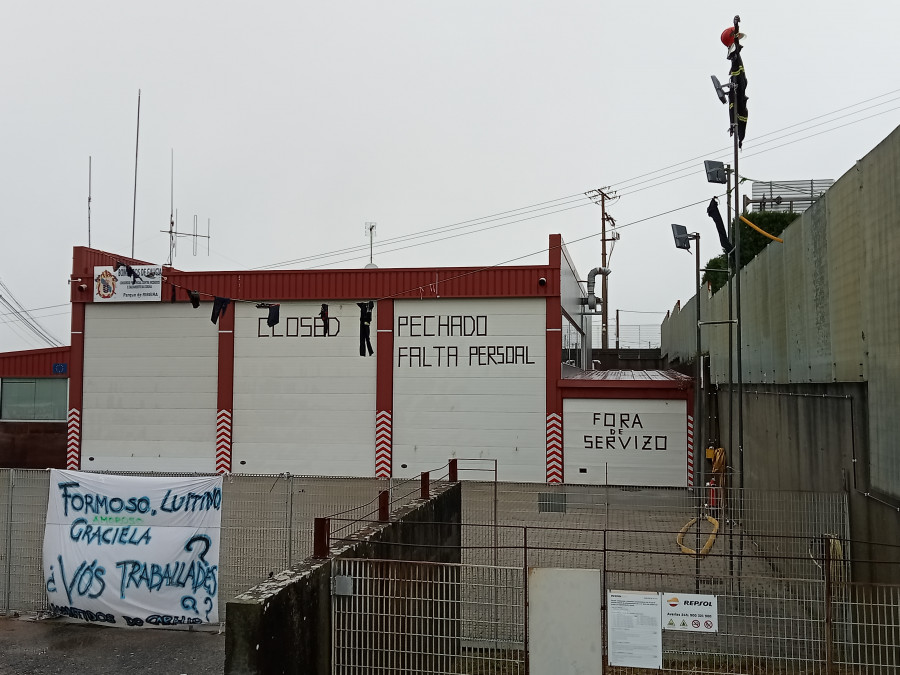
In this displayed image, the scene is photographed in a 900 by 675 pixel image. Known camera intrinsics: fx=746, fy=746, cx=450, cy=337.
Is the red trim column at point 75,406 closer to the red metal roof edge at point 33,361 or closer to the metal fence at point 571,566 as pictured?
the red metal roof edge at point 33,361

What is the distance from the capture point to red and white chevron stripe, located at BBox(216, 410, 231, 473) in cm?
2327

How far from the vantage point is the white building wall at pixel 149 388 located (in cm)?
2362

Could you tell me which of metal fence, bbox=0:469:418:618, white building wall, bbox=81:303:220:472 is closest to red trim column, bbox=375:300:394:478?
white building wall, bbox=81:303:220:472

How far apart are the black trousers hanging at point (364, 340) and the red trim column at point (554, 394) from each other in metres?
5.43

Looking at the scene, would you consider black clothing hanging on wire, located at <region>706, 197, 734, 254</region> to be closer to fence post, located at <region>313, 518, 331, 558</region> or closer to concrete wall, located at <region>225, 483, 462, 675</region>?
concrete wall, located at <region>225, 483, 462, 675</region>

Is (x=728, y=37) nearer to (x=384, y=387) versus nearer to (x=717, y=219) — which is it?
(x=717, y=219)

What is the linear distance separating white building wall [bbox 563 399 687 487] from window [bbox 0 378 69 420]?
53.9 ft

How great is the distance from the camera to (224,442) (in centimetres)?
2333

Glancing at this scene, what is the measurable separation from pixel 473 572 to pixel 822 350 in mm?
5115

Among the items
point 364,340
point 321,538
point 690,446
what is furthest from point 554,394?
point 321,538

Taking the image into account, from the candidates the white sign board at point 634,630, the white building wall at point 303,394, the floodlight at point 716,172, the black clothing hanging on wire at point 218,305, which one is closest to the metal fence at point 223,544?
the white sign board at point 634,630

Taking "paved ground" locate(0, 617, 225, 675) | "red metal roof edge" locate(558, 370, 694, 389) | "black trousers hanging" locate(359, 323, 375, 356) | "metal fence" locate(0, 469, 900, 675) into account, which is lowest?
"paved ground" locate(0, 617, 225, 675)

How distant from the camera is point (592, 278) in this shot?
32.3 m

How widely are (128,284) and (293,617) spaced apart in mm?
21217
